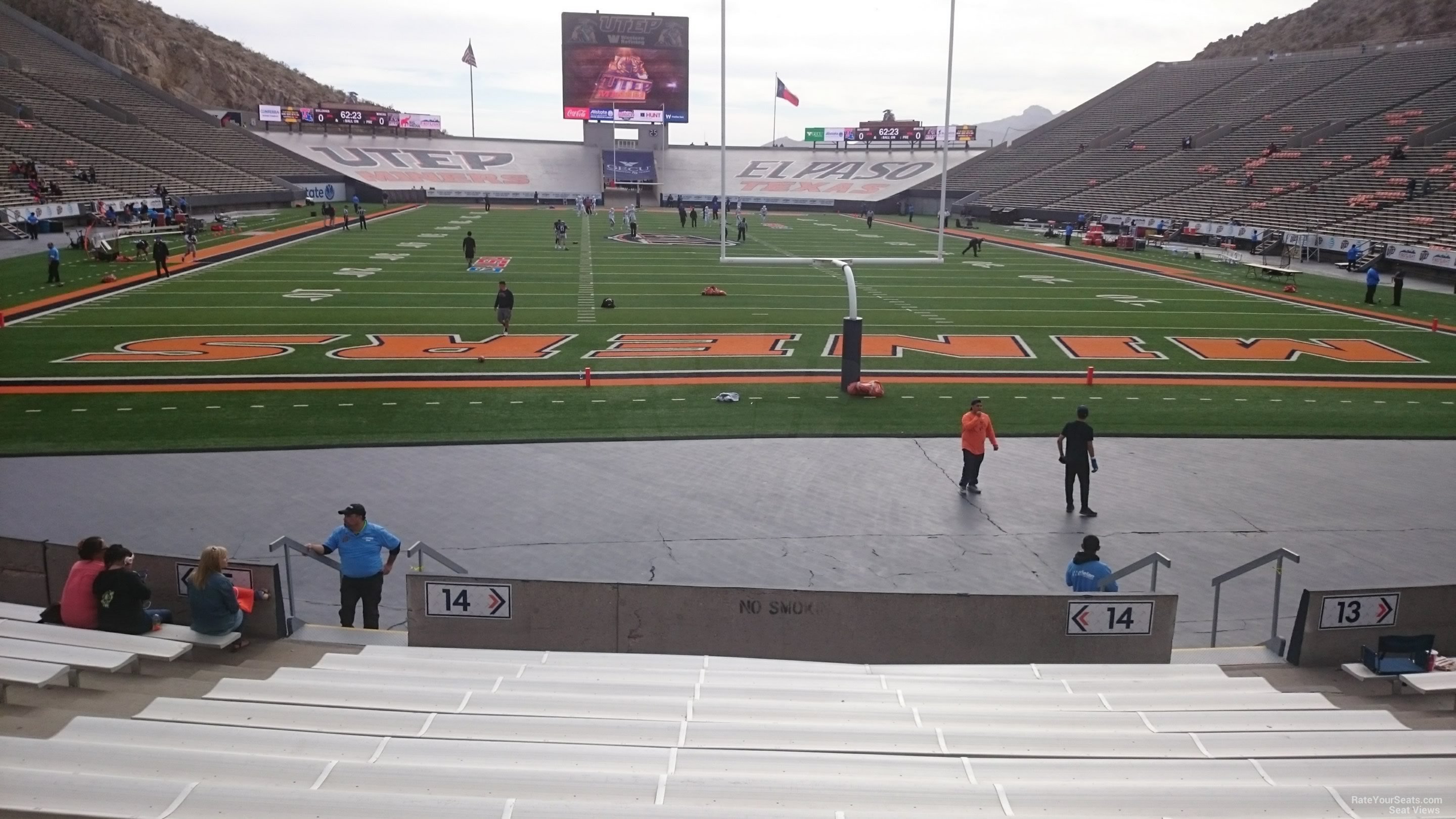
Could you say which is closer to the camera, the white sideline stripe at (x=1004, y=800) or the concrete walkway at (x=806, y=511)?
the white sideline stripe at (x=1004, y=800)

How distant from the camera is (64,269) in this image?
29.7 metres

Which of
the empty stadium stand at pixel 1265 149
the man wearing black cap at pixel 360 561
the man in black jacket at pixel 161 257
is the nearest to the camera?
the man wearing black cap at pixel 360 561

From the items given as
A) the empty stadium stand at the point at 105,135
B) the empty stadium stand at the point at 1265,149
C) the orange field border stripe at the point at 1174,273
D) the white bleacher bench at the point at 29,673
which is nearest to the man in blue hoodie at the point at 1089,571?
the white bleacher bench at the point at 29,673

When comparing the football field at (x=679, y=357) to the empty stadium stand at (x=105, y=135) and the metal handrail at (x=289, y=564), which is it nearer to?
the metal handrail at (x=289, y=564)

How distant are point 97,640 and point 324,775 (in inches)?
111

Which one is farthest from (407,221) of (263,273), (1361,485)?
(1361,485)

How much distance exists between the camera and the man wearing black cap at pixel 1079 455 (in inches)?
442

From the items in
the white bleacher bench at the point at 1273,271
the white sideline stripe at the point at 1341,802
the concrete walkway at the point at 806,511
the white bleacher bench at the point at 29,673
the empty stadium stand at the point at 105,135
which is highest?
the empty stadium stand at the point at 105,135

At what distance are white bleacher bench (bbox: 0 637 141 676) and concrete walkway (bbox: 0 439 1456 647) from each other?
2754 millimetres

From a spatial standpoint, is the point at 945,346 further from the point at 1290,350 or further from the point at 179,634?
the point at 179,634

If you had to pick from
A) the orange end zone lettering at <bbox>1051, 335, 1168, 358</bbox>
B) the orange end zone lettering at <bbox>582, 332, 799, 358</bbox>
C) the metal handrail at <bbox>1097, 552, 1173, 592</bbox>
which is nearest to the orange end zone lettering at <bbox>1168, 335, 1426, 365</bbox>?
the orange end zone lettering at <bbox>1051, 335, 1168, 358</bbox>

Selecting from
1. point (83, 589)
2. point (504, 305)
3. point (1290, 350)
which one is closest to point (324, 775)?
point (83, 589)

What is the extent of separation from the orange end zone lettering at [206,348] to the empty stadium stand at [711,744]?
14270mm

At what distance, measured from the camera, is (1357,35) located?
102 metres
